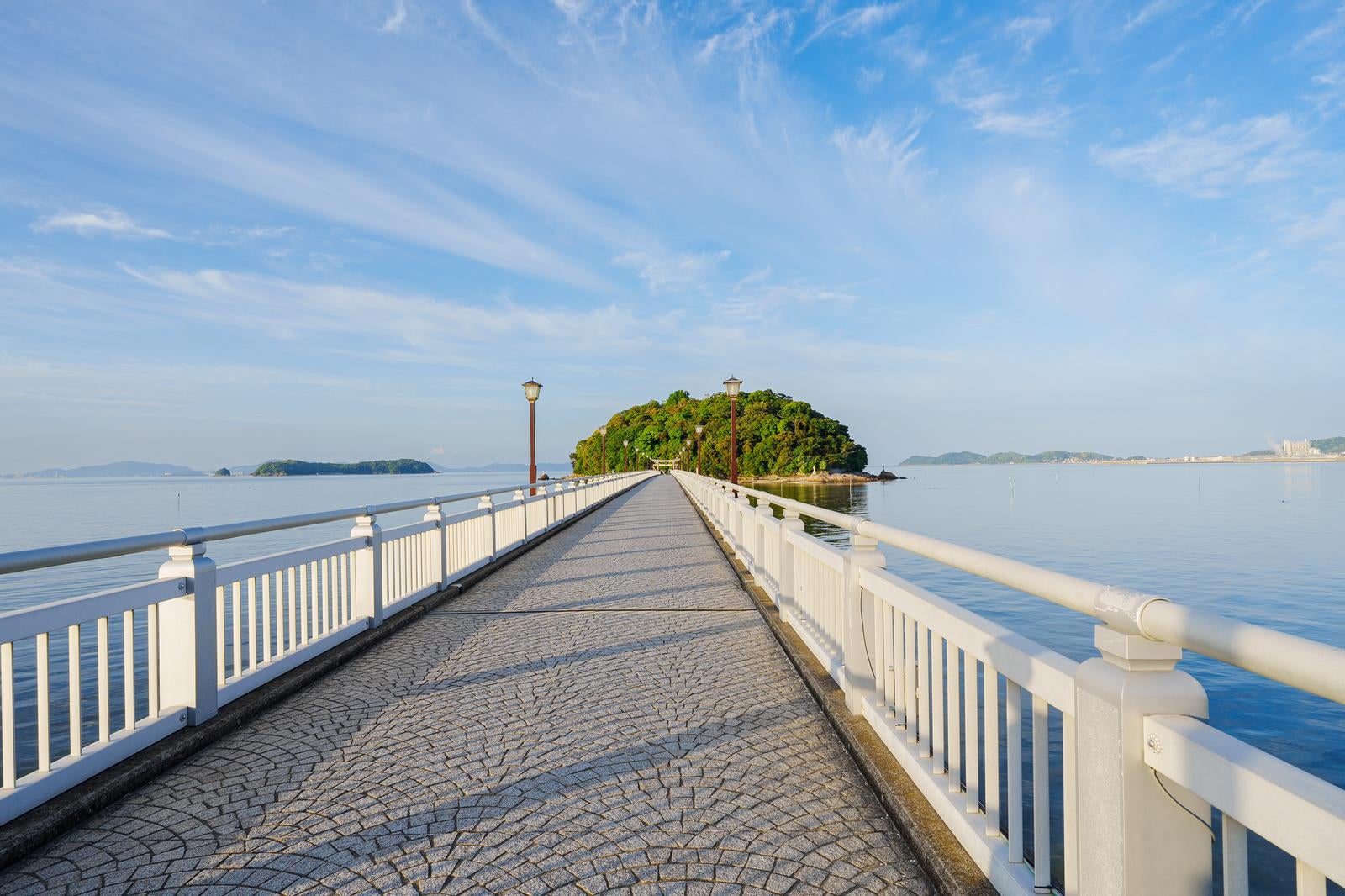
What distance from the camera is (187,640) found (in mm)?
4375

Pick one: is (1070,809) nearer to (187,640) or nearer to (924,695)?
(924,695)

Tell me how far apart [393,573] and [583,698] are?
3.54 meters

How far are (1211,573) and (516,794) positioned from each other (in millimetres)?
27023

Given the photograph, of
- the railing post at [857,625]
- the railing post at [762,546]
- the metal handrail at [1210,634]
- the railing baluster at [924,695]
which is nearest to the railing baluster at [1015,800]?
the metal handrail at [1210,634]

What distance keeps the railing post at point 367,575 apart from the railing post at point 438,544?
A: 1.82 m

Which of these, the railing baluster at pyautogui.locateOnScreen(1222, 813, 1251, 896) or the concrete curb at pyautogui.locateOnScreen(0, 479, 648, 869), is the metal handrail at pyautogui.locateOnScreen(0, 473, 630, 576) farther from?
the railing baluster at pyautogui.locateOnScreen(1222, 813, 1251, 896)

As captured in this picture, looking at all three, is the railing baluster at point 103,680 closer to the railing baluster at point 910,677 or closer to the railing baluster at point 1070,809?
the railing baluster at point 910,677

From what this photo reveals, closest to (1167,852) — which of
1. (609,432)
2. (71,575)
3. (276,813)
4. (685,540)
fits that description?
(276,813)

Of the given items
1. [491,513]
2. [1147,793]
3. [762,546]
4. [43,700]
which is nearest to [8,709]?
[43,700]

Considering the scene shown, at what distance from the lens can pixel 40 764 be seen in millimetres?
3561

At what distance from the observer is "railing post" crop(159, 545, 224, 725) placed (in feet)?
14.3

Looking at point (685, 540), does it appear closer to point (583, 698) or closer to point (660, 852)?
point (583, 698)

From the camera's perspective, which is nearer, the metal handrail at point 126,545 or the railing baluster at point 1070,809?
the railing baluster at point 1070,809

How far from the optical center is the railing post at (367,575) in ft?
23.0
